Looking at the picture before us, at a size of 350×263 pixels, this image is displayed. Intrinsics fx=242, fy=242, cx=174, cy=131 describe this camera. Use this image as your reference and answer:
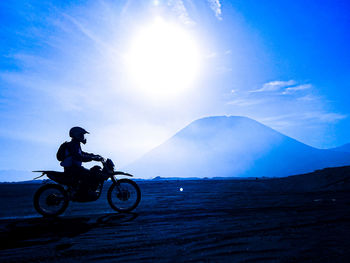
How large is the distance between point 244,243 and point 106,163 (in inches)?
201

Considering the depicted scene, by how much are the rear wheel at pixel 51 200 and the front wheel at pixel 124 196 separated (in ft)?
4.48

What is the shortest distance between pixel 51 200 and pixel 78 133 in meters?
2.10

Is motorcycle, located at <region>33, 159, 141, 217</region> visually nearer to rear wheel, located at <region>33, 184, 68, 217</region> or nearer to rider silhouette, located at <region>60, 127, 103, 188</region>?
rear wheel, located at <region>33, 184, 68, 217</region>

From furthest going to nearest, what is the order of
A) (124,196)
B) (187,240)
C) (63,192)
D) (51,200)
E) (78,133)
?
1. (124,196)
2. (78,133)
3. (63,192)
4. (51,200)
5. (187,240)

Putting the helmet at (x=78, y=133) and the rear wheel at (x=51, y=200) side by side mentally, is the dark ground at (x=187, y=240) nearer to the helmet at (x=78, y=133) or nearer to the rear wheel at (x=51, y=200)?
the rear wheel at (x=51, y=200)

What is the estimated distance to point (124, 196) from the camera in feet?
25.4

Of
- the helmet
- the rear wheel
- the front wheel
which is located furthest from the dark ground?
the helmet

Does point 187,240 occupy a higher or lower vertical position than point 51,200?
lower

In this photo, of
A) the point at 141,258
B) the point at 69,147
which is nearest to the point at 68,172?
the point at 69,147

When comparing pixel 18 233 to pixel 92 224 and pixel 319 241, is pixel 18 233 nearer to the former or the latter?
pixel 92 224

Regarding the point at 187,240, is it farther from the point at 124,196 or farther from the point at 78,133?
the point at 78,133

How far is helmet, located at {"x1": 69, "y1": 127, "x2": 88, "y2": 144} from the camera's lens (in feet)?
24.3

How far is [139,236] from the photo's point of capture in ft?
14.4

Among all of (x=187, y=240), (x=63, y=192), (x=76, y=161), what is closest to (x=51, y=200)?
(x=63, y=192)
